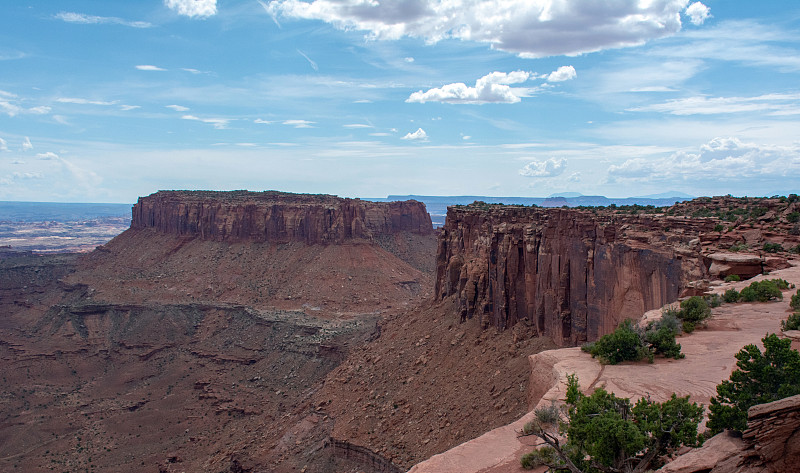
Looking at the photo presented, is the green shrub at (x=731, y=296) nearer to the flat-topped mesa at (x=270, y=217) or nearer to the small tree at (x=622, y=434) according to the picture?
the small tree at (x=622, y=434)

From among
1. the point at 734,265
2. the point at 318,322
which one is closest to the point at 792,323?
the point at 734,265

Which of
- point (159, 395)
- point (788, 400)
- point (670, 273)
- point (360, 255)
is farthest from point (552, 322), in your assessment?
point (360, 255)

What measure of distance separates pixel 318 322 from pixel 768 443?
188 feet

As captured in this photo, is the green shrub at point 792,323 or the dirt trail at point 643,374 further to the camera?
the green shrub at point 792,323

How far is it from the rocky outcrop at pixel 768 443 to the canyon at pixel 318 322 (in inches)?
391

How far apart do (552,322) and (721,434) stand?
20.2 meters

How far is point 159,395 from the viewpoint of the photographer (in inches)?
2094

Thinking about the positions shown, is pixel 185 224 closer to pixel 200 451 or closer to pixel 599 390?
pixel 200 451

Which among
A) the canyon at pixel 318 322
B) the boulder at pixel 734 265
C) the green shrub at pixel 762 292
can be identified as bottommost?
the canyon at pixel 318 322

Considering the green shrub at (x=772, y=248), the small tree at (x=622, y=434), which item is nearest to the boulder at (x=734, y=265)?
the green shrub at (x=772, y=248)

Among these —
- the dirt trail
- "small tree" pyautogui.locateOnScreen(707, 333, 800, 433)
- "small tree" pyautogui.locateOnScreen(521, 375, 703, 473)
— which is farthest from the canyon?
"small tree" pyautogui.locateOnScreen(707, 333, 800, 433)

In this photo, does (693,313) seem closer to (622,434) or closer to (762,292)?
(762,292)

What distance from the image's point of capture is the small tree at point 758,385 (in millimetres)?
10602

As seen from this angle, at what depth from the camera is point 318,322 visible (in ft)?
209
